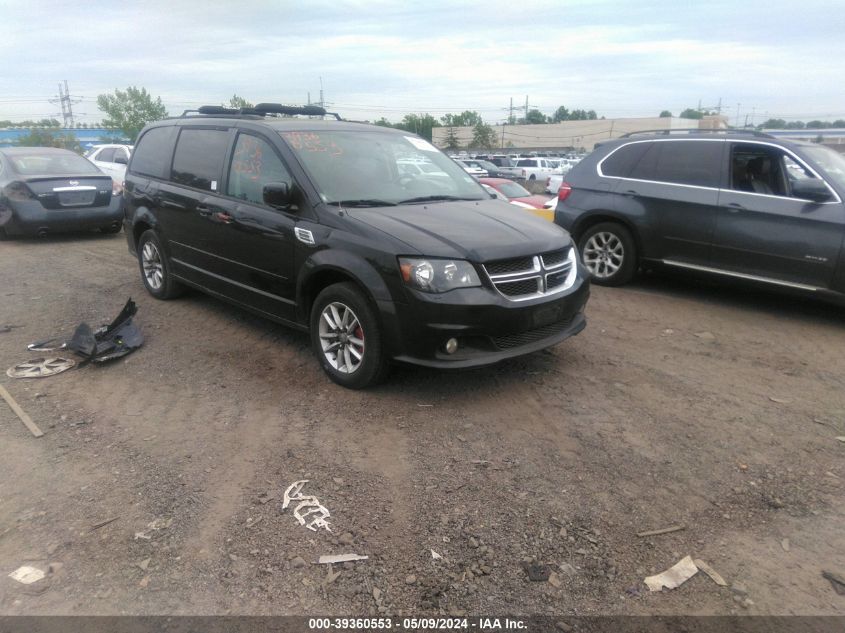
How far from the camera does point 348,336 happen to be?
14.6 ft

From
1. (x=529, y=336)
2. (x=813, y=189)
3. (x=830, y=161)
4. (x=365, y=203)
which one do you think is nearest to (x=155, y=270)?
(x=365, y=203)

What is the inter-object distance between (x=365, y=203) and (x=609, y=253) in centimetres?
395

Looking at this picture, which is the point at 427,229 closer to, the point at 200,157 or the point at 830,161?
the point at 200,157

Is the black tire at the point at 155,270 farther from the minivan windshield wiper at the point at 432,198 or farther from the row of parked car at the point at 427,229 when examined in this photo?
the minivan windshield wiper at the point at 432,198

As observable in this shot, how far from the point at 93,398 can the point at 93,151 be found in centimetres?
1568

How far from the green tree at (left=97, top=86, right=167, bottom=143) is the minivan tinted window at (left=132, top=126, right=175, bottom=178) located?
61.1m

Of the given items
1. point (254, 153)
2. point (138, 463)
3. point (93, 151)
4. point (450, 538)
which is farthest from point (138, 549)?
point (93, 151)

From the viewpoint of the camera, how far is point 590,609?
2.51 meters

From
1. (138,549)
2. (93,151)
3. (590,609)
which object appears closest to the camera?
(590,609)

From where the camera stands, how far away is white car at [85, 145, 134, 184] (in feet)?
50.9

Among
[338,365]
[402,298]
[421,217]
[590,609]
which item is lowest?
[590,609]

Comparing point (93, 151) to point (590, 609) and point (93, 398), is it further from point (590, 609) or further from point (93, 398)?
point (590, 609)

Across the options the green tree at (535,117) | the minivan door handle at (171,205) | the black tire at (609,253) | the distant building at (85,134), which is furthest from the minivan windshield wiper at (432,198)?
the green tree at (535,117)

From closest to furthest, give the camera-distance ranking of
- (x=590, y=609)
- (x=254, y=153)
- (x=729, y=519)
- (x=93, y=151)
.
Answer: (x=590, y=609)
(x=729, y=519)
(x=254, y=153)
(x=93, y=151)
